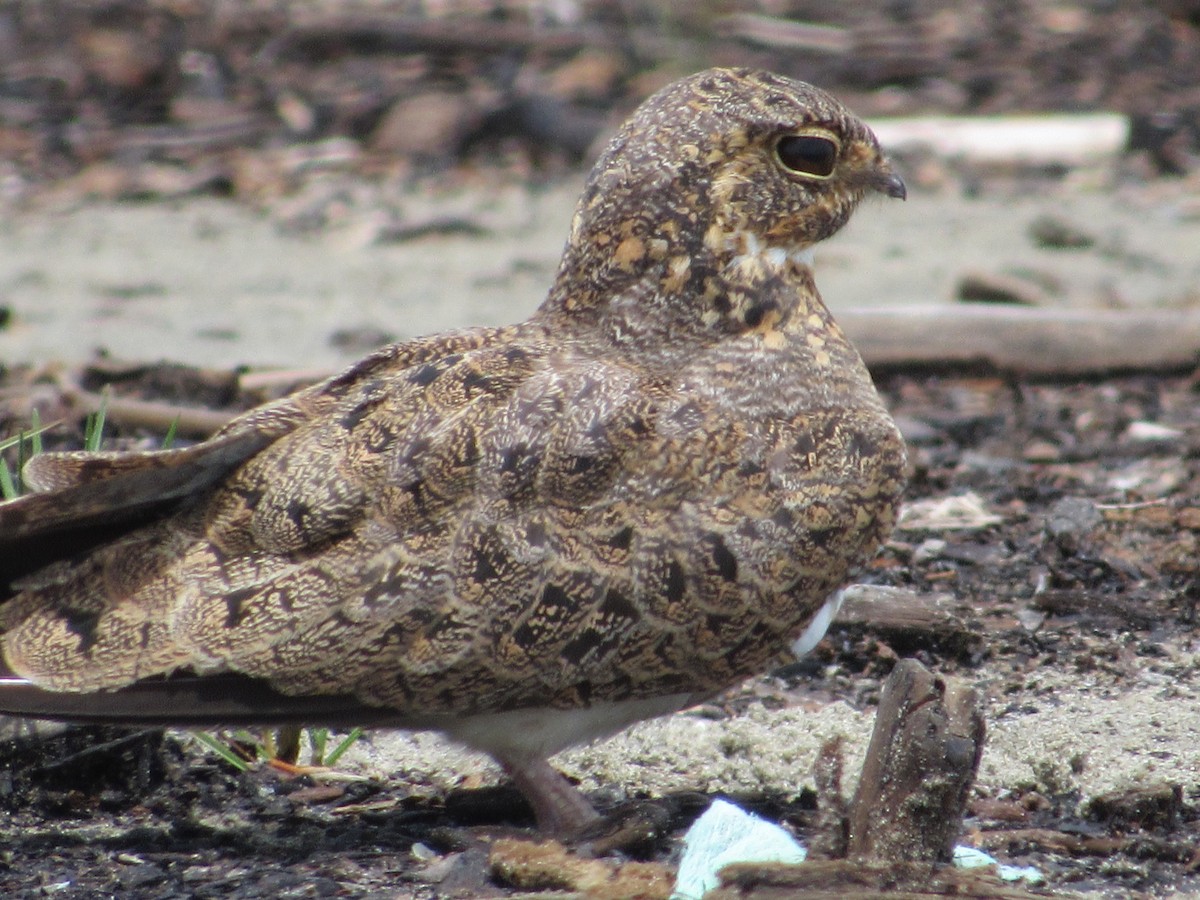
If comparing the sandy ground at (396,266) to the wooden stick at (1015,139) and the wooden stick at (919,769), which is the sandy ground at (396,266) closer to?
the wooden stick at (1015,139)

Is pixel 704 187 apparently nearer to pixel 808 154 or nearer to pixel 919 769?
pixel 808 154

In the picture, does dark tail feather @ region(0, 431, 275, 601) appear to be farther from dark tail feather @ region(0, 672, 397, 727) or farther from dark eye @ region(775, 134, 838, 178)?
dark eye @ region(775, 134, 838, 178)

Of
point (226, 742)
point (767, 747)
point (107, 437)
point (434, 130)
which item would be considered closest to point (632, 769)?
point (767, 747)

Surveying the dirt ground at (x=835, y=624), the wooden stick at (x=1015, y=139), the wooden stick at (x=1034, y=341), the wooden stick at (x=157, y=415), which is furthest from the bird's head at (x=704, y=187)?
the wooden stick at (x=1015, y=139)

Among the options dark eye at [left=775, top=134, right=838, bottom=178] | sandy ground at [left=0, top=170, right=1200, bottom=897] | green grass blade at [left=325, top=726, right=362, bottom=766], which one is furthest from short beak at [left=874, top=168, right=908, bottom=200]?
sandy ground at [left=0, top=170, right=1200, bottom=897]

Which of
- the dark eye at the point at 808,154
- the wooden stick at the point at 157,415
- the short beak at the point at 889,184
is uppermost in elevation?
the dark eye at the point at 808,154

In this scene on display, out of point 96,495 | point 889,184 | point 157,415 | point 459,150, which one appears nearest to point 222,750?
point 96,495
